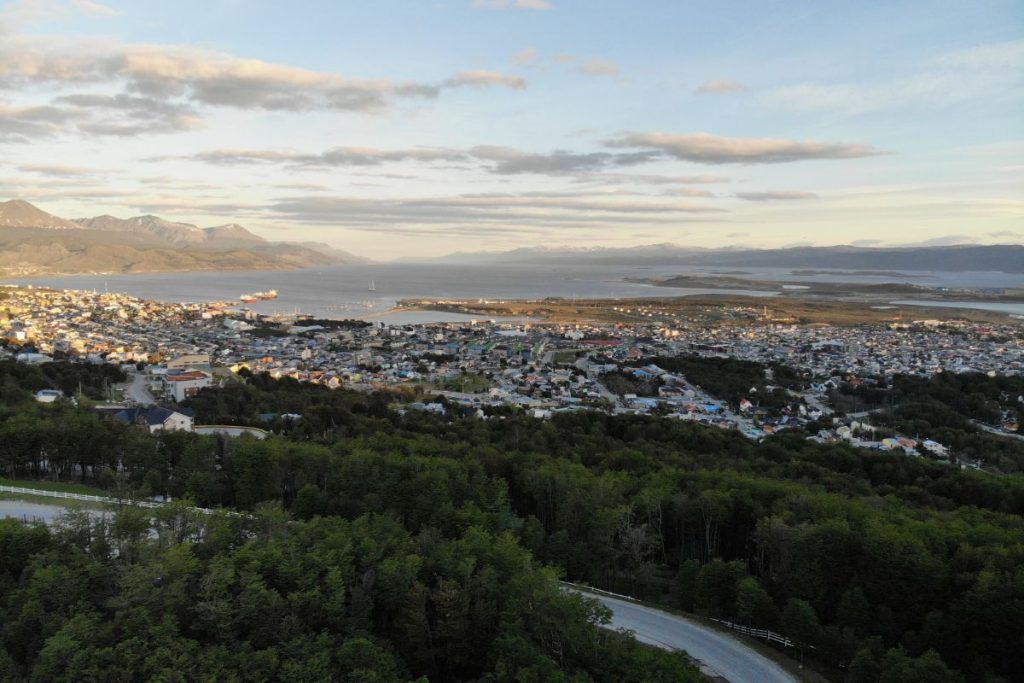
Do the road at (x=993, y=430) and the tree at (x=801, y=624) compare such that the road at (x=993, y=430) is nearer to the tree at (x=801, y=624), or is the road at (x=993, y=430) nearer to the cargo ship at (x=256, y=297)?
the tree at (x=801, y=624)

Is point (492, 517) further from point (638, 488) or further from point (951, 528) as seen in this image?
point (951, 528)

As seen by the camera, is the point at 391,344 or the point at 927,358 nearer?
the point at 927,358

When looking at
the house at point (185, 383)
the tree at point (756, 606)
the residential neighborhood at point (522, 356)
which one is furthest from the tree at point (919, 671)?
the house at point (185, 383)

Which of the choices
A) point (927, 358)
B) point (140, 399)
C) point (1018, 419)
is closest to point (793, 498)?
point (1018, 419)

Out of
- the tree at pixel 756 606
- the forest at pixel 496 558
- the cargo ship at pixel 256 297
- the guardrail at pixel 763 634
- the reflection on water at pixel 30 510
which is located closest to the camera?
the forest at pixel 496 558

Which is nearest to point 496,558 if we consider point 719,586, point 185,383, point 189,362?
point 719,586

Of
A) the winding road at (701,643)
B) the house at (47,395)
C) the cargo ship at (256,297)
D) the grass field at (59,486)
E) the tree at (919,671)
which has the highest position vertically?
the cargo ship at (256,297)

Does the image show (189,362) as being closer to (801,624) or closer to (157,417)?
(157,417)
